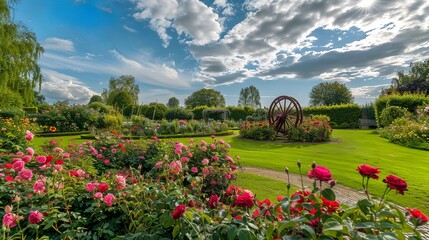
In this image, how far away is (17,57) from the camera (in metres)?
12.8

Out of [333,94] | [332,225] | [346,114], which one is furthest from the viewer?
[333,94]

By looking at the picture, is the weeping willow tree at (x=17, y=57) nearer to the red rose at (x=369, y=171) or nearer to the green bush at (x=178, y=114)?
the green bush at (x=178, y=114)

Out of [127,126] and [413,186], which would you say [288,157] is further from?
[127,126]

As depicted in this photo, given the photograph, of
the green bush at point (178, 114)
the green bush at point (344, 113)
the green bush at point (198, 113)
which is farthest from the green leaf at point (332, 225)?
the green bush at point (198, 113)

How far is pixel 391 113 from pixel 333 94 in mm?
45261

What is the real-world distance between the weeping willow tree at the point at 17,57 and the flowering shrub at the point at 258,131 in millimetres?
11173

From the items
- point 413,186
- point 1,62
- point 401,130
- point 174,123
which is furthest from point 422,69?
point 1,62

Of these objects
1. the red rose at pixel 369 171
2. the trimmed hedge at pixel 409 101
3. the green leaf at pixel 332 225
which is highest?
the trimmed hedge at pixel 409 101

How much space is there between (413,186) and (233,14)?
23.7 feet

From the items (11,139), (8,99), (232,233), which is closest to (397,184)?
(232,233)

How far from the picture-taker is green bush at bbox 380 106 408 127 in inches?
579

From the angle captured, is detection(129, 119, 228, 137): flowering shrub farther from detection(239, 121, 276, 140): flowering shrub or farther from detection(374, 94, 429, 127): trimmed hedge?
detection(374, 94, 429, 127): trimmed hedge

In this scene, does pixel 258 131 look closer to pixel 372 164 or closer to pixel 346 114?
pixel 372 164

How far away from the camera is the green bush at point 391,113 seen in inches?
579
